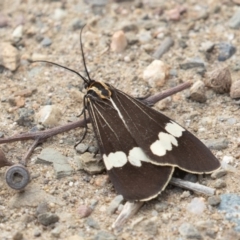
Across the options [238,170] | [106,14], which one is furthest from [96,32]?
[238,170]

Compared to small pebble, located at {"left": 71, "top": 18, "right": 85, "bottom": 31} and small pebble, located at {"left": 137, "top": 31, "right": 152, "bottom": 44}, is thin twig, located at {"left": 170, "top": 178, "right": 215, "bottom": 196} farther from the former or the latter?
small pebble, located at {"left": 71, "top": 18, "right": 85, "bottom": 31}

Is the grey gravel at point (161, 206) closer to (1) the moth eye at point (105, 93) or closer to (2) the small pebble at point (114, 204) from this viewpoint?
(2) the small pebble at point (114, 204)

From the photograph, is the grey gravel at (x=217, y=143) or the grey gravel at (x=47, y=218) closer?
the grey gravel at (x=47, y=218)

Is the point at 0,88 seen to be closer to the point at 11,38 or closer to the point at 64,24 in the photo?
the point at 11,38

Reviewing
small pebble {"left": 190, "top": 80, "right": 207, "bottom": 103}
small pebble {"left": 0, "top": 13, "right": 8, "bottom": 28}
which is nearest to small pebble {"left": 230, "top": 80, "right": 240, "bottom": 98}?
small pebble {"left": 190, "top": 80, "right": 207, "bottom": 103}

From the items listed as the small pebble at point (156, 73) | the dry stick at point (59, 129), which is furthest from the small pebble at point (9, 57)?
the small pebble at point (156, 73)

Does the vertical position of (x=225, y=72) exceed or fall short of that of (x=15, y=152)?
it exceeds it

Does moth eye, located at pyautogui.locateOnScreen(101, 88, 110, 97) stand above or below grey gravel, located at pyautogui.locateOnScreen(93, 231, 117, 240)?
above
